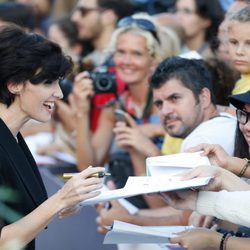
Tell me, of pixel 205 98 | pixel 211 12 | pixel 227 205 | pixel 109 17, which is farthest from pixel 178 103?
pixel 109 17

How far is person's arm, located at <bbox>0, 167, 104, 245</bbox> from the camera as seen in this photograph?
363 centimetres

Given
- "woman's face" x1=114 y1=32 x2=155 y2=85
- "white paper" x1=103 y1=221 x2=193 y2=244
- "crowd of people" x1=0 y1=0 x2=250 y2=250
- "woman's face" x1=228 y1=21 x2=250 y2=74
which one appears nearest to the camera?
"crowd of people" x1=0 y1=0 x2=250 y2=250

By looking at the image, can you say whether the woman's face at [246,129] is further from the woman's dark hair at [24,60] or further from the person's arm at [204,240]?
the woman's dark hair at [24,60]

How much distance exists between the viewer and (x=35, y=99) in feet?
13.2

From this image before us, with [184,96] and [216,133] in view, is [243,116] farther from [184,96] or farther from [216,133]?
[184,96]

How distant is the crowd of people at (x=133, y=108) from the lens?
382 cm

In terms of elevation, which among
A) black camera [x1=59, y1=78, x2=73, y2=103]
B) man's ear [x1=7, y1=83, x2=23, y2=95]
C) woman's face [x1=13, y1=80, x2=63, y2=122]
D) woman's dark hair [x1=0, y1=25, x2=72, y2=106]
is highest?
woman's dark hair [x1=0, y1=25, x2=72, y2=106]

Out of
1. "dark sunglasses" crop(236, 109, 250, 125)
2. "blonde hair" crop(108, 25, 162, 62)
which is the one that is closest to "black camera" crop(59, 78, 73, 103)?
"blonde hair" crop(108, 25, 162, 62)

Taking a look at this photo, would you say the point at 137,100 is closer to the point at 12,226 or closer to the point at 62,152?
the point at 62,152

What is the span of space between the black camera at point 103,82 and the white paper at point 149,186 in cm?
294

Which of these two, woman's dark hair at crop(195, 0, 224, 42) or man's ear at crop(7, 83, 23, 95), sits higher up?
man's ear at crop(7, 83, 23, 95)

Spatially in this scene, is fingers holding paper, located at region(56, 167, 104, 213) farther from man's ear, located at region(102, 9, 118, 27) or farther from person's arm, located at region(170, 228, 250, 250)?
man's ear, located at region(102, 9, 118, 27)

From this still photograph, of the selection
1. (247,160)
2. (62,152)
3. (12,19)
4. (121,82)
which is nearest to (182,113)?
(247,160)

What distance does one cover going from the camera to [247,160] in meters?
4.14
